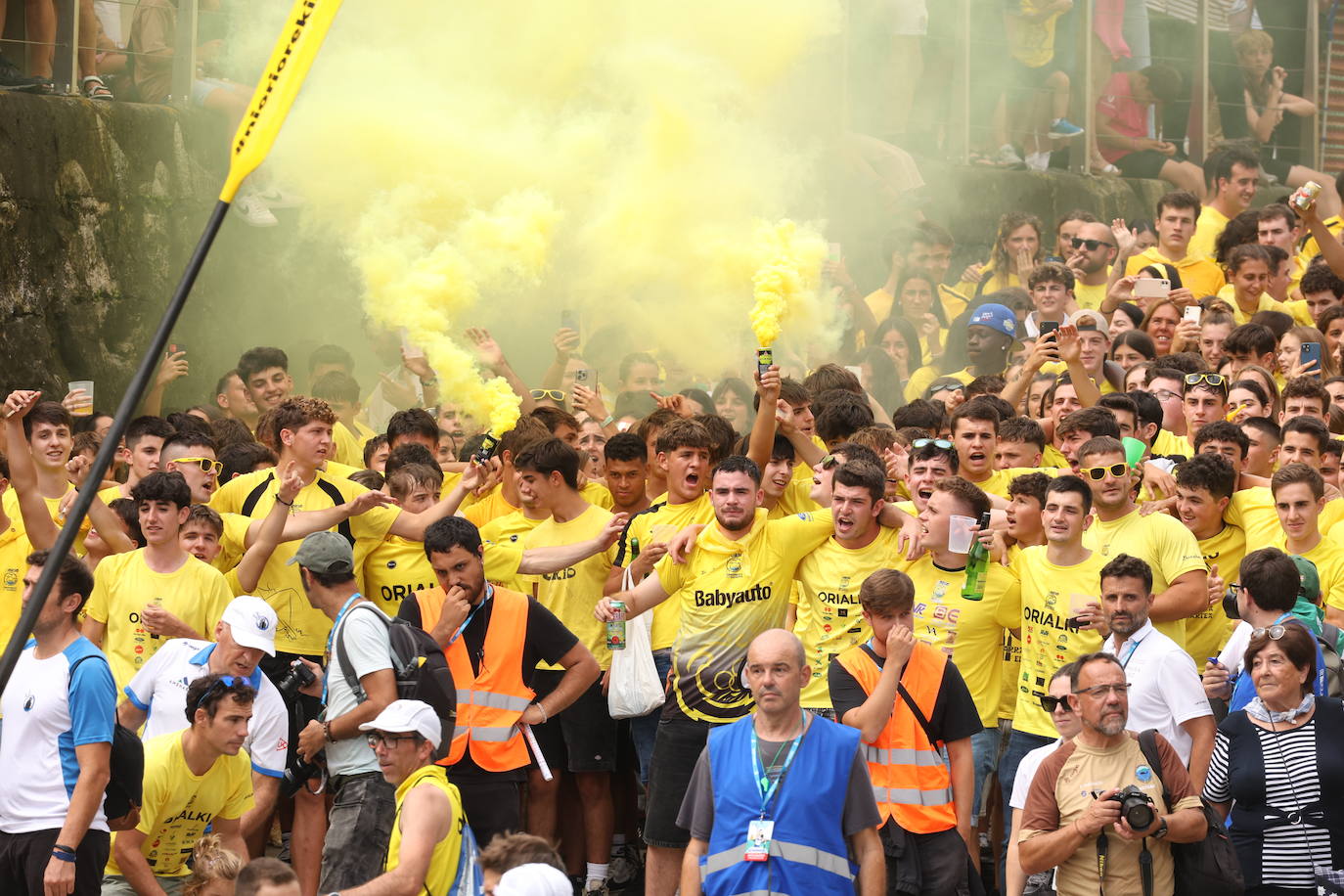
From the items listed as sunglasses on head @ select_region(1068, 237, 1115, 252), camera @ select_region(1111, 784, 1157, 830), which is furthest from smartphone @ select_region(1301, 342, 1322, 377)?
camera @ select_region(1111, 784, 1157, 830)

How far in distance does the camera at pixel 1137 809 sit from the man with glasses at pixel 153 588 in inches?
145

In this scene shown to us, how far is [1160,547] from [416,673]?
9.86ft

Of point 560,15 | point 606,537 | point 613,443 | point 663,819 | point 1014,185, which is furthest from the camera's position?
point 1014,185

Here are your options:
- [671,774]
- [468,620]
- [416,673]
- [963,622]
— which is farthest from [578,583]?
[963,622]

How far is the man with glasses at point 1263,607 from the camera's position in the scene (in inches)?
247

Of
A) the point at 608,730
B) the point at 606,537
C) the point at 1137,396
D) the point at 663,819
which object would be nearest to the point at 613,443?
the point at 606,537

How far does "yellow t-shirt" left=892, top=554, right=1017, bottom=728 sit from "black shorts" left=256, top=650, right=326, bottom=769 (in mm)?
2557

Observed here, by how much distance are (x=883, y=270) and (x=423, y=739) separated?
8049 mm

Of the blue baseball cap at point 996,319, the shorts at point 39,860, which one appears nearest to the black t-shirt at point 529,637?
the shorts at point 39,860

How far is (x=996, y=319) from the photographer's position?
412 inches

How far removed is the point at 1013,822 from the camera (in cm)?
602

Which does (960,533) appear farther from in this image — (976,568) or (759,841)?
(759,841)

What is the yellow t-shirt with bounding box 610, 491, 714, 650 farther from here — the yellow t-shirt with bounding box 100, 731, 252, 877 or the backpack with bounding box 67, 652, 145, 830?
the backpack with bounding box 67, 652, 145, 830

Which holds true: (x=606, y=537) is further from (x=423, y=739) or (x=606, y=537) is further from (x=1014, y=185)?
(x=1014, y=185)
